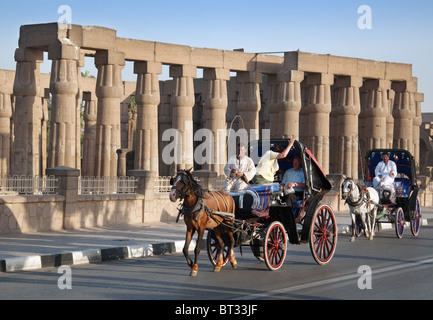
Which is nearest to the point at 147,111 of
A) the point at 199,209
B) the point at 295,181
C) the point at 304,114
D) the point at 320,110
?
the point at 320,110

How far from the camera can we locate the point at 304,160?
516 inches

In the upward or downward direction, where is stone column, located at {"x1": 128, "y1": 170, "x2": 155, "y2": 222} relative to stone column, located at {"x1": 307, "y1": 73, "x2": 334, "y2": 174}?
downward

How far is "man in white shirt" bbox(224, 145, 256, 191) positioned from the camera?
1275cm

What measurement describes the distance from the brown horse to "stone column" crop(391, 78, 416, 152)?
110 ft

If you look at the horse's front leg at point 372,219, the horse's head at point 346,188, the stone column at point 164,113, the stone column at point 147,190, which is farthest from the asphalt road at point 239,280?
the stone column at point 164,113

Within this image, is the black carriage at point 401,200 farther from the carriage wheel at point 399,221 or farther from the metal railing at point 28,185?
the metal railing at point 28,185

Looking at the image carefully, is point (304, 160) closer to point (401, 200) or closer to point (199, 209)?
point (199, 209)

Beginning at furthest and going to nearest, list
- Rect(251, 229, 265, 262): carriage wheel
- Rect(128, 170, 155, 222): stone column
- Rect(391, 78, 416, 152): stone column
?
Rect(391, 78, 416, 152): stone column
Rect(128, 170, 155, 222): stone column
Rect(251, 229, 265, 262): carriage wheel

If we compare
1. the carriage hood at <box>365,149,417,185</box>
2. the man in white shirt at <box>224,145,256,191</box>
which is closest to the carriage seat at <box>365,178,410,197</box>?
the carriage hood at <box>365,149,417,185</box>

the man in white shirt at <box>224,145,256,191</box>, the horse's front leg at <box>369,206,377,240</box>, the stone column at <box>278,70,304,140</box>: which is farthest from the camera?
the stone column at <box>278,70,304,140</box>

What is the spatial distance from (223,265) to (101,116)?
68.4 ft

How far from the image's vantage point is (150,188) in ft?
69.4

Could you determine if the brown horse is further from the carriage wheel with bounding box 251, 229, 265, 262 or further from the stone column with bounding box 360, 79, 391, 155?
the stone column with bounding box 360, 79, 391, 155

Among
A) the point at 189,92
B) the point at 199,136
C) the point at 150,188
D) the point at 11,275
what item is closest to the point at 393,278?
the point at 11,275
